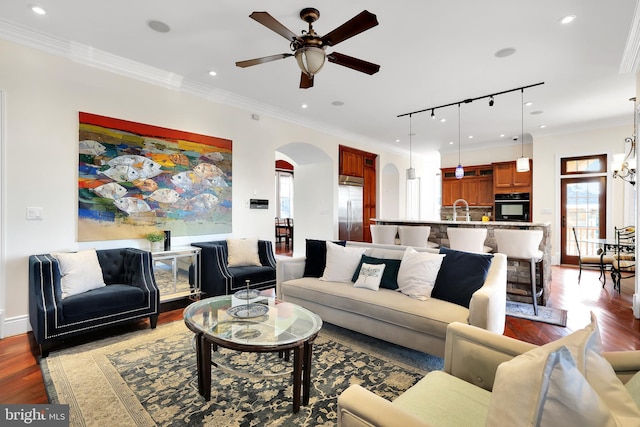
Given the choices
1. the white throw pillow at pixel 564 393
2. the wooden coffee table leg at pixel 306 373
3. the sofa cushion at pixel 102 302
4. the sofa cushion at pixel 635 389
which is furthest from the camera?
the sofa cushion at pixel 102 302

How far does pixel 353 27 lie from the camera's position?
2.27m

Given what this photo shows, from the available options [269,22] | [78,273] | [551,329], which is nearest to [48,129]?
[78,273]

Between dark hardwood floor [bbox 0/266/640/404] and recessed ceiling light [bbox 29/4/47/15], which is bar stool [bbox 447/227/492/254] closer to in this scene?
dark hardwood floor [bbox 0/266/640/404]

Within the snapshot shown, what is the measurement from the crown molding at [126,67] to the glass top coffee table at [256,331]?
305 centimetres

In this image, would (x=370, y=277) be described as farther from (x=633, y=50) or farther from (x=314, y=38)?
(x=633, y=50)

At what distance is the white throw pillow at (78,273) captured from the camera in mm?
2912

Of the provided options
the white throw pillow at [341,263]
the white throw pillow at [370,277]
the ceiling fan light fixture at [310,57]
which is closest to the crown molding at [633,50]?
the ceiling fan light fixture at [310,57]

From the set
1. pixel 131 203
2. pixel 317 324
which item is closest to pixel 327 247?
pixel 317 324

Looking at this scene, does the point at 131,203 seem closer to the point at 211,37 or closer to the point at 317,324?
the point at 211,37

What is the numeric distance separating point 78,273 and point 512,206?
845cm

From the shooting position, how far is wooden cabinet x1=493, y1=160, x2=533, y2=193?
7.42 m

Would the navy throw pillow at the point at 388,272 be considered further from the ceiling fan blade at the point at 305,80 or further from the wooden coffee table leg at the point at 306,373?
the ceiling fan blade at the point at 305,80

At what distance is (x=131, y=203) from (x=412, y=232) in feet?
12.6

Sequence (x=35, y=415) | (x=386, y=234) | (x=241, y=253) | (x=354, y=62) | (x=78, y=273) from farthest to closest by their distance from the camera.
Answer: (x=386, y=234) → (x=241, y=253) → (x=78, y=273) → (x=354, y=62) → (x=35, y=415)
